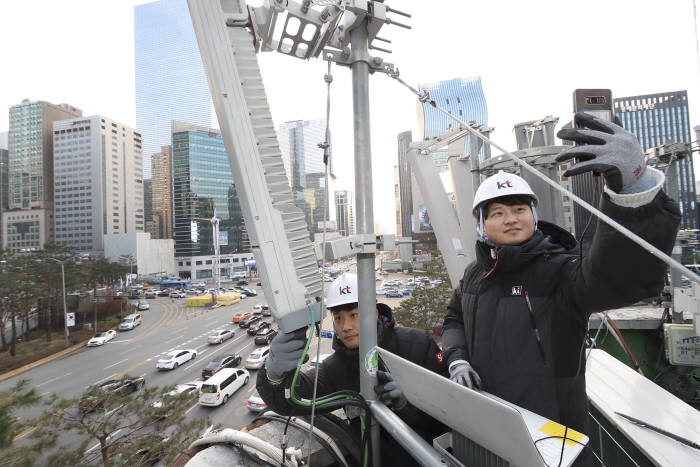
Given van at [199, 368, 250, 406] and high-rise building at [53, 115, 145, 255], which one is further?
high-rise building at [53, 115, 145, 255]

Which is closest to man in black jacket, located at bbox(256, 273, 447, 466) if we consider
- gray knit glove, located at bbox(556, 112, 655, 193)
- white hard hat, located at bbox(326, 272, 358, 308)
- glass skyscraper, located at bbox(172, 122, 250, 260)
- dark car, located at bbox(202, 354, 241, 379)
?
white hard hat, located at bbox(326, 272, 358, 308)

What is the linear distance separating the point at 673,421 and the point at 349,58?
2.82 m

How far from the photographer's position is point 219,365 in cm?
1270

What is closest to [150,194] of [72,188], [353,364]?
[72,188]

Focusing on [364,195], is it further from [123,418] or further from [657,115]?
[657,115]

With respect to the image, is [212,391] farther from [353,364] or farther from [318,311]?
[318,311]

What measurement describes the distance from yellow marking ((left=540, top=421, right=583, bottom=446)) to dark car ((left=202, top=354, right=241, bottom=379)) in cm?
1387

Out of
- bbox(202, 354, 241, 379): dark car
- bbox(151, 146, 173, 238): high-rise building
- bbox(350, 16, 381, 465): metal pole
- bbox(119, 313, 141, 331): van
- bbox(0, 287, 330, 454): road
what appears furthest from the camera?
bbox(151, 146, 173, 238): high-rise building

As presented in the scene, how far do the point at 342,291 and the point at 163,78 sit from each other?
3620 inches

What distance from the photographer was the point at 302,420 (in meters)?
1.60

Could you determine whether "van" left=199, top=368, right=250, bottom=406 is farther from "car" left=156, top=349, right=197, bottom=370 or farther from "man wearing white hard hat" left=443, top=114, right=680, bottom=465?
"man wearing white hard hat" left=443, top=114, right=680, bottom=465

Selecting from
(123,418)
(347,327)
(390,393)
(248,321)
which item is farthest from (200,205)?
(390,393)

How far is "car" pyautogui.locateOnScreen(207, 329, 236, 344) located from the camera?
56.2 ft

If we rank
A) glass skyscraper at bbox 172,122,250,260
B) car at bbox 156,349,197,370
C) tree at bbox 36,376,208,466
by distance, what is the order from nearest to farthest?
tree at bbox 36,376,208,466
car at bbox 156,349,197,370
glass skyscraper at bbox 172,122,250,260
